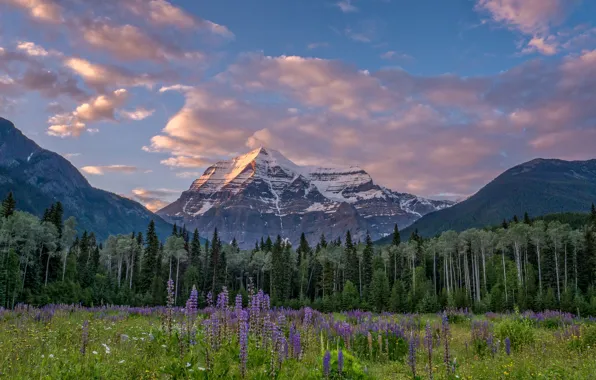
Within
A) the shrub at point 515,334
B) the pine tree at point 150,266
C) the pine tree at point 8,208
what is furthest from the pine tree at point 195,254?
the shrub at point 515,334

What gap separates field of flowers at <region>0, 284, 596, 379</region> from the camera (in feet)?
30.3

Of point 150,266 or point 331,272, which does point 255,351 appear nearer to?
point 150,266

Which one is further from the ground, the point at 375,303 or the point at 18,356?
the point at 18,356

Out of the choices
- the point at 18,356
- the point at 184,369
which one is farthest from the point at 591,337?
the point at 18,356

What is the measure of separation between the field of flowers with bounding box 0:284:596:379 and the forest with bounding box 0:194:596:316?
31492 millimetres

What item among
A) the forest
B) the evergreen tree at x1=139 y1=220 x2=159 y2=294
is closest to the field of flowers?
the forest

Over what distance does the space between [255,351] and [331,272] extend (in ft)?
295

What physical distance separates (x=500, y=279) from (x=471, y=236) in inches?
423

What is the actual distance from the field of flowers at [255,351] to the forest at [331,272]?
31.5 meters

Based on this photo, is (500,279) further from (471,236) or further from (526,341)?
(526,341)

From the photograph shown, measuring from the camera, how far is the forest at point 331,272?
205 feet

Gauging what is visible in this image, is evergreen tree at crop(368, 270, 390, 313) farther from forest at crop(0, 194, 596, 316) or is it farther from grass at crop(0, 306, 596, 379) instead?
grass at crop(0, 306, 596, 379)

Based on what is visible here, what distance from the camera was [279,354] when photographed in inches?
372

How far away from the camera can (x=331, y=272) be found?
323ft
